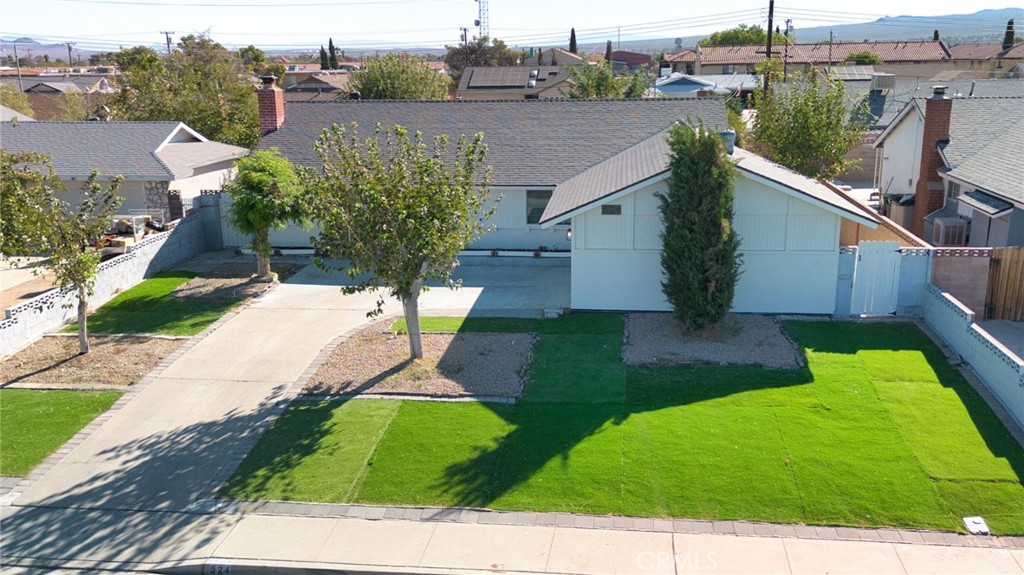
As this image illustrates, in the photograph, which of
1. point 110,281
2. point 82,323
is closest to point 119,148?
point 110,281

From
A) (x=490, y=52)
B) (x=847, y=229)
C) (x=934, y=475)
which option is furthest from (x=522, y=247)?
(x=490, y=52)

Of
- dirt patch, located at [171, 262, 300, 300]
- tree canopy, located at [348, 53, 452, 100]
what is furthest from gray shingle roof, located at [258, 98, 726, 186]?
tree canopy, located at [348, 53, 452, 100]

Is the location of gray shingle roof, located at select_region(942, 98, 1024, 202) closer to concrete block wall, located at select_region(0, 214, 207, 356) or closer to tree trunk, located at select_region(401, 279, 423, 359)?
tree trunk, located at select_region(401, 279, 423, 359)

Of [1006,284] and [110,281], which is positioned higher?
[1006,284]

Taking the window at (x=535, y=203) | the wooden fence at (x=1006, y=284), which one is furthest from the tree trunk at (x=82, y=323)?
the wooden fence at (x=1006, y=284)

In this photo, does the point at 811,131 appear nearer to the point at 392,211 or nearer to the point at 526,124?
the point at 526,124
